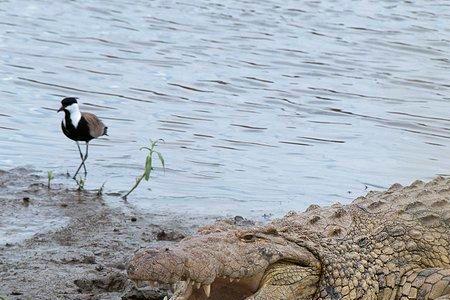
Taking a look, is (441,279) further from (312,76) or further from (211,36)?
(211,36)

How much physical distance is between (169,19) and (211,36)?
123 centimetres

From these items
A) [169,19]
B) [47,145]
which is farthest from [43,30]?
[47,145]

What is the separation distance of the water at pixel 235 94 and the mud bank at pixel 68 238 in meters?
0.52

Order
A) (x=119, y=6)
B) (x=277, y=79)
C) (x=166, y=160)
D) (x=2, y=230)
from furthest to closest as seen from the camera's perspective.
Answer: (x=119, y=6) → (x=277, y=79) → (x=166, y=160) → (x=2, y=230)

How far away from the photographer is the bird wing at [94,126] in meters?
9.45

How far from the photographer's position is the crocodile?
457 cm

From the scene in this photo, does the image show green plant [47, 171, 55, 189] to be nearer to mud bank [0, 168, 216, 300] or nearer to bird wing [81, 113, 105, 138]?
mud bank [0, 168, 216, 300]

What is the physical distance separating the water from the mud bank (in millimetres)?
524

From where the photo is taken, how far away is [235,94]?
12.5m

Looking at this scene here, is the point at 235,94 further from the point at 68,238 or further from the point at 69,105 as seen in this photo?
the point at 68,238

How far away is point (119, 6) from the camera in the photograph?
692 inches

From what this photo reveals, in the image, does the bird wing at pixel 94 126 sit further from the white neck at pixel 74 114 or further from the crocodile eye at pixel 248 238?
the crocodile eye at pixel 248 238

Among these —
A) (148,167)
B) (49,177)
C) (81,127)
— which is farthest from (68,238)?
(81,127)

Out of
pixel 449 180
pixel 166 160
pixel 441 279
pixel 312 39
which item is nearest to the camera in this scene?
pixel 441 279
